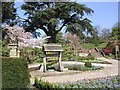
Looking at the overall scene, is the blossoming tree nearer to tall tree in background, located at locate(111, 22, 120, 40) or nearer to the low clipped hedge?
the low clipped hedge

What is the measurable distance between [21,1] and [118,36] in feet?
39.5

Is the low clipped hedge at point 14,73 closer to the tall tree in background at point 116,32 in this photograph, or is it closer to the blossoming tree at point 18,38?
the blossoming tree at point 18,38

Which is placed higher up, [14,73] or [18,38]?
[18,38]

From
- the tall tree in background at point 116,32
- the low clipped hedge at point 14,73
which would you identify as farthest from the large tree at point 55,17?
the low clipped hedge at point 14,73

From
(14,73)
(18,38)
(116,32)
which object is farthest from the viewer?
(116,32)

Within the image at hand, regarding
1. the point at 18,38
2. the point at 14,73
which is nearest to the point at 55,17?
the point at 18,38

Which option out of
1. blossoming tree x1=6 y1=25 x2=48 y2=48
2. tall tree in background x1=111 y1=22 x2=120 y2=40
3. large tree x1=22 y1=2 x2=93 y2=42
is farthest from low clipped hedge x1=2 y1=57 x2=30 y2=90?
tall tree in background x1=111 y1=22 x2=120 y2=40

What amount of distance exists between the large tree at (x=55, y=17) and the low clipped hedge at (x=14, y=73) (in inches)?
740

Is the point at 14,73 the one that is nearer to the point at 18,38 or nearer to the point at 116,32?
the point at 18,38

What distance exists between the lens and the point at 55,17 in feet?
84.2

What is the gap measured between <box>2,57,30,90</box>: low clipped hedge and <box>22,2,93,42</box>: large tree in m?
18.8

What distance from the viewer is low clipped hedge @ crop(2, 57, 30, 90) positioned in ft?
18.7

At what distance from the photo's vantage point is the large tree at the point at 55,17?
82.1ft

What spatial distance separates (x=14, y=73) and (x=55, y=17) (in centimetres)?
2018
